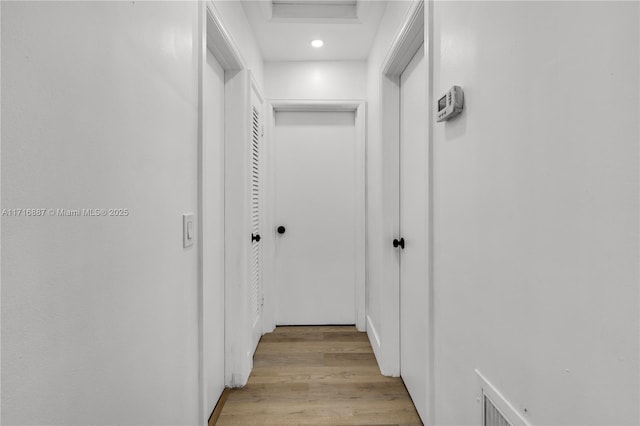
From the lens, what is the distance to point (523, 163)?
0.72 m

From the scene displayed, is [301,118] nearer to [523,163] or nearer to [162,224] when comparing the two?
[162,224]

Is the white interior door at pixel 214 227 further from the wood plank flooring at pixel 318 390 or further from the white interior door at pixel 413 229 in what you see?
the white interior door at pixel 413 229

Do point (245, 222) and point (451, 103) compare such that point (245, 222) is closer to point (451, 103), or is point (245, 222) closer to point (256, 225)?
point (256, 225)

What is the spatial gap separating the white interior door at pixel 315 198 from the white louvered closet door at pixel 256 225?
0.95 feet

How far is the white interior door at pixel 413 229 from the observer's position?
→ 158 centimetres

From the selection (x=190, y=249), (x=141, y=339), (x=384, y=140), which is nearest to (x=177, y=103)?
(x=190, y=249)

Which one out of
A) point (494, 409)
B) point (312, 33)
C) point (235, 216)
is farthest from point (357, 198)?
point (494, 409)

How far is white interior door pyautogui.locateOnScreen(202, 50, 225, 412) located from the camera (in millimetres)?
1587

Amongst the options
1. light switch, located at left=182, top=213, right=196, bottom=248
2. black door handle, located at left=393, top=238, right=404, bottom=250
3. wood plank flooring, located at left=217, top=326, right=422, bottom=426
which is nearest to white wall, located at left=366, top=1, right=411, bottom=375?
black door handle, located at left=393, top=238, right=404, bottom=250

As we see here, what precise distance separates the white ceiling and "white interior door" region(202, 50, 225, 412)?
0.57m

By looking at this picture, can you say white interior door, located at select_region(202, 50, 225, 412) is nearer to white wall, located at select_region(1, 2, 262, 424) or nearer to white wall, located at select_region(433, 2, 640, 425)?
white wall, located at select_region(1, 2, 262, 424)

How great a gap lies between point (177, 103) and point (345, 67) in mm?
1958

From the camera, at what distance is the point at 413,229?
173cm

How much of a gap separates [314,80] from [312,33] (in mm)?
440
